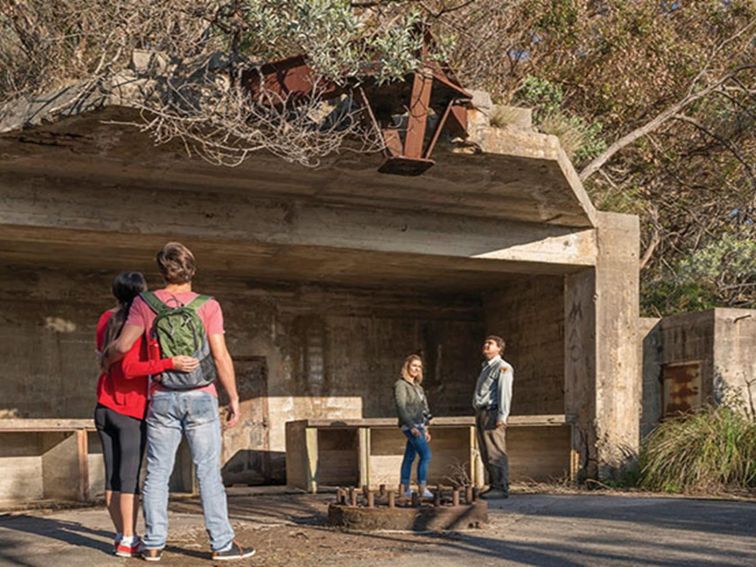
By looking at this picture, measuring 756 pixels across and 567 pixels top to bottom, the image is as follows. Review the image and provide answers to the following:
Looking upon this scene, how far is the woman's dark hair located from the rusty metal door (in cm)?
788

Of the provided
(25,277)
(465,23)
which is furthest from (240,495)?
(465,23)

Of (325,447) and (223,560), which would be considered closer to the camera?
(223,560)

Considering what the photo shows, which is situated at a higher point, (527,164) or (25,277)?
(527,164)

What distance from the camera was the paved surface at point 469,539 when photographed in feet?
19.0

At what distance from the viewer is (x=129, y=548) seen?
5715 mm

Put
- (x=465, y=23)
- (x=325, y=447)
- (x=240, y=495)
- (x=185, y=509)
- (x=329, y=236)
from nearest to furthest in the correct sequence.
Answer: (x=185, y=509) < (x=329, y=236) < (x=240, y=495) < (x=325, y=447) < (x=465, y=23)

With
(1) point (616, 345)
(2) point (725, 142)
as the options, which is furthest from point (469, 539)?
(2) point (725, 142)

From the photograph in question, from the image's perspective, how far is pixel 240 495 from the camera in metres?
11.4

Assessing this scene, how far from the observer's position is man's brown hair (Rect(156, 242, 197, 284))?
18.3ft

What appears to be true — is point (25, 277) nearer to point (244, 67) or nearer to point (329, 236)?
point (329, 236)

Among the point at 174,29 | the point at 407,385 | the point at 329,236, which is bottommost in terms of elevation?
the point at 407,385

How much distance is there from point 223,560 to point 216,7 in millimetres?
5346

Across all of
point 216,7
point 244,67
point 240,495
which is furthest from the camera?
point 240,495

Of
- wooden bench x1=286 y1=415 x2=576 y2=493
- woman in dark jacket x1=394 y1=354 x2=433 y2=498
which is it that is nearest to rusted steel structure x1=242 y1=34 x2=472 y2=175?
woman in dark jacket x1=394 y1=354 x2=433 y2=498
